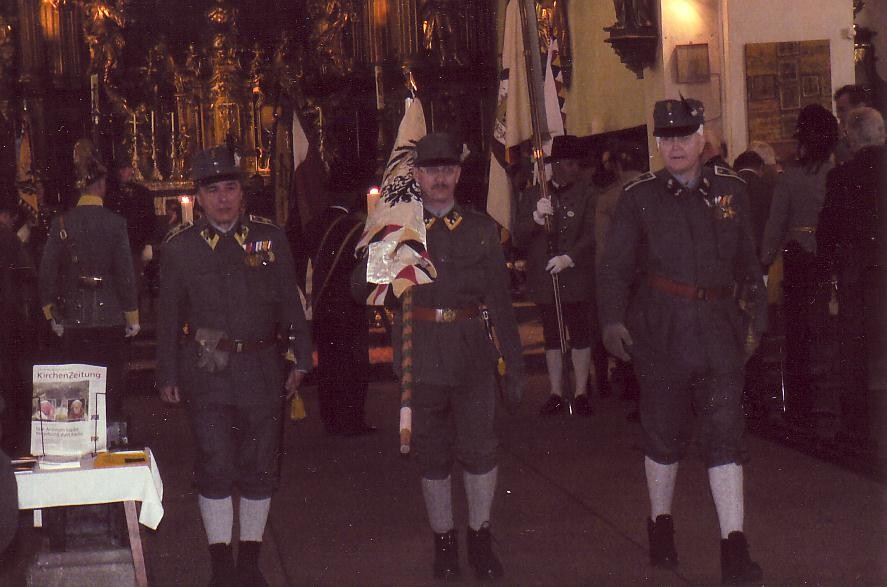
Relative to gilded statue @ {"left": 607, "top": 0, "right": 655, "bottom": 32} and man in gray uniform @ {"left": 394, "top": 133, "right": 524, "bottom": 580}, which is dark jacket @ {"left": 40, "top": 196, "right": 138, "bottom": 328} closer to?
man in gray uniform @ {"left": 394, "top": 133, "right": 524, "bottom": 580}

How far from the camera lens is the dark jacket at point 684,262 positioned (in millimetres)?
6094

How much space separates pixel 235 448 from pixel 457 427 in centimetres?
93

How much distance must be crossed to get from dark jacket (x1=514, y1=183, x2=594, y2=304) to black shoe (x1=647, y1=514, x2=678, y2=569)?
175 inches

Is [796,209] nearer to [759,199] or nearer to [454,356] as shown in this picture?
[759,199]

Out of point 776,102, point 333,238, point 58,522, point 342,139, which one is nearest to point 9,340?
point 333,238

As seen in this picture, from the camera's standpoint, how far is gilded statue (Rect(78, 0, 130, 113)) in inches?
728

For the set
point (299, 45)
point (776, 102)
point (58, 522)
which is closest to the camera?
point (58, 522)

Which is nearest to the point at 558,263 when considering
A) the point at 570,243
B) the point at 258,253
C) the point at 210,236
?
the point at 570,243

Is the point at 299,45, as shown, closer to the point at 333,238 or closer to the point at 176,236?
the point at 333,238

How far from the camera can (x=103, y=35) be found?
18.5 meters

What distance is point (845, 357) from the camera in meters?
8.77

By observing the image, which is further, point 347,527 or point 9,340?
point 9,340

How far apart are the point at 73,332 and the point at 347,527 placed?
274cm

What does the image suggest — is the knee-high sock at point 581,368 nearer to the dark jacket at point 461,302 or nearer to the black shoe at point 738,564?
the dark jacket at point 461,302
